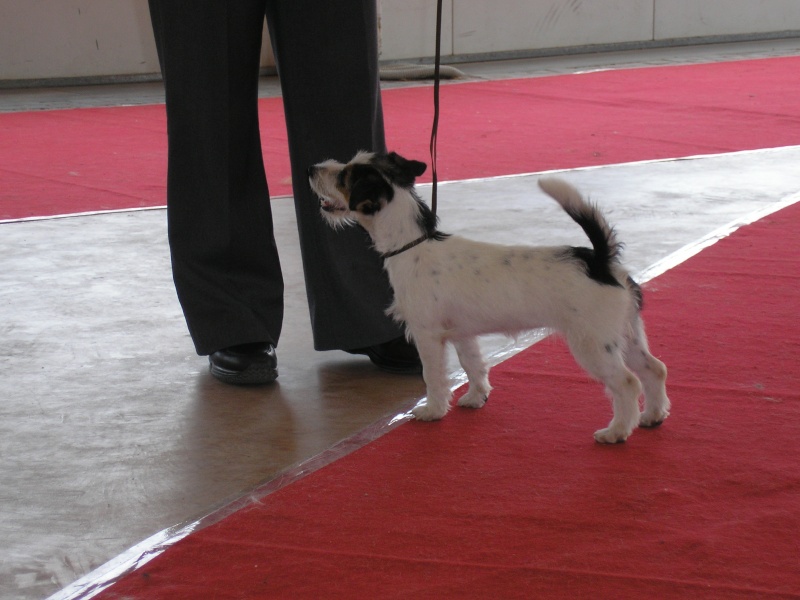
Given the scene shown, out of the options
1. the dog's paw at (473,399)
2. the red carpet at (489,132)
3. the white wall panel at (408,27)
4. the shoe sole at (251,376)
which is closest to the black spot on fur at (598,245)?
the dog's paw at (473,399)

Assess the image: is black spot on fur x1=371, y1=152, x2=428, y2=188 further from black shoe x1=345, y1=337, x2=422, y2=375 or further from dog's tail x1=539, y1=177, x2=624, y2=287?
black shoe x1=345, y1=337, x2=422, y2=375

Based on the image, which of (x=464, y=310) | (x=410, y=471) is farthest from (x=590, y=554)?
(x=464, y=310)

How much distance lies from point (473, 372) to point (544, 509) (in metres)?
0.52

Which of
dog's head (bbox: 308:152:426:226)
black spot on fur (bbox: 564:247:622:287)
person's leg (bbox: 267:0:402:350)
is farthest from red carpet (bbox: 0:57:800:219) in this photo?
black spot on fur (bbox: 564:247:622:287)

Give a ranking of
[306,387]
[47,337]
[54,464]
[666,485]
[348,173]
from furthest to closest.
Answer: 1. [47,337]
2. [306,387]
3. [348,173]
4. [54,464]
5. [666,485]

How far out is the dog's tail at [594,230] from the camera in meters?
2.03

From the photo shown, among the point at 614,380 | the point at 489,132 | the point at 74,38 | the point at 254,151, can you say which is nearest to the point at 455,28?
the point at 74,38

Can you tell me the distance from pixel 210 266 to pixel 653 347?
106 centimetres

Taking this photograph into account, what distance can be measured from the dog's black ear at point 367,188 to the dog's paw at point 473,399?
0.45m

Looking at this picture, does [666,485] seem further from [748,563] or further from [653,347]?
[653,347]

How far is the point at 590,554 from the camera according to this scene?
164 cm

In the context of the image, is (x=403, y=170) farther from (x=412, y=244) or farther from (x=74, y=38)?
(x=74, y=38)

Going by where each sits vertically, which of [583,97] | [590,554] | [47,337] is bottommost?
[583,97]

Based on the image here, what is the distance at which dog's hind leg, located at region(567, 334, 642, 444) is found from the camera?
2043 millimetres
